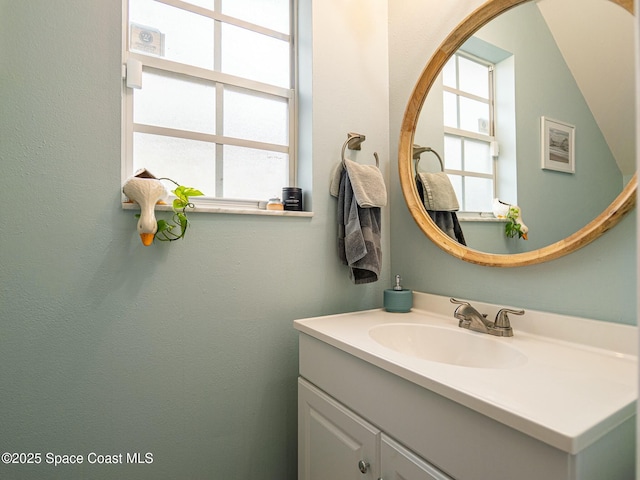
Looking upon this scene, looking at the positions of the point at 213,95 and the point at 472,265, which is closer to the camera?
the point at 472,265

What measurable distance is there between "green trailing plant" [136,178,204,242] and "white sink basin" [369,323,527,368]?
2.25 feet

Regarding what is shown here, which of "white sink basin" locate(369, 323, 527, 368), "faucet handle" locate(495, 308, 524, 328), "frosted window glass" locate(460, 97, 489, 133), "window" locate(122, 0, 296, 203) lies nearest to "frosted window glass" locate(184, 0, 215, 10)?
"window" locate(122, 0, 296, 203)

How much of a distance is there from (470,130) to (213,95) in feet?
3.15

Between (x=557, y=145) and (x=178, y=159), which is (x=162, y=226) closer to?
(x=178, y=159)

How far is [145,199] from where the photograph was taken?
0.99m

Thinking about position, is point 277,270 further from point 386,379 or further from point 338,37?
point 338,37

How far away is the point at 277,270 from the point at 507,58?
1044 mm

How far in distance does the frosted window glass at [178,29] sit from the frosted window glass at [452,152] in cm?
95

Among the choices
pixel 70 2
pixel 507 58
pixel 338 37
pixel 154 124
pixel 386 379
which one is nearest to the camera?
pixel 386 379

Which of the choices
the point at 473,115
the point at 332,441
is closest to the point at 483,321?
the point at 332,441

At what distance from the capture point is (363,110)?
4.83ft

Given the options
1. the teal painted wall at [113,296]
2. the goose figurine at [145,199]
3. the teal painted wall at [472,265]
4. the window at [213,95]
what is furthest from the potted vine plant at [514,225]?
the goose figurine at [145,199]

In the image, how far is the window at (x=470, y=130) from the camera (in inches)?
44.4

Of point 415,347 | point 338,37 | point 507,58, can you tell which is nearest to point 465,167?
point 507,58
